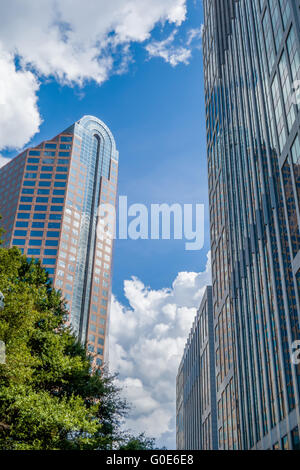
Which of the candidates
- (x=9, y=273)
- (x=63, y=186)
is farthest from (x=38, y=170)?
(x=9, y=273)

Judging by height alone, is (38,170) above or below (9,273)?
above

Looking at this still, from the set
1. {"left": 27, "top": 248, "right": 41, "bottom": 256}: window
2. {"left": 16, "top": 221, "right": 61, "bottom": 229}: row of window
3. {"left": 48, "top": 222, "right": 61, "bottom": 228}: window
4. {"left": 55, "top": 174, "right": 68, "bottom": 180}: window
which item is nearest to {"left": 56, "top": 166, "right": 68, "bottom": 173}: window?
{"left": 55, "top": 174, "right": 68, "bottom": 180}: window

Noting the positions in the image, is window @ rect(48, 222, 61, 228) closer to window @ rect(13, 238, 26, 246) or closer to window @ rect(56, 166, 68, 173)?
window @ rect(13, 238, 26, 246)

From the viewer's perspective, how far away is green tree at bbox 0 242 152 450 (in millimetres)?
23188

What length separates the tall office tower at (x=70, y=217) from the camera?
136 metres

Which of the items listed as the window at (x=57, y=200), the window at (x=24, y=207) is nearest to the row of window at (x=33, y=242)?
the window at (x=24, y=207)

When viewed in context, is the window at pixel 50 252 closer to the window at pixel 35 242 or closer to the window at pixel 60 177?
the window at pixel 35 242

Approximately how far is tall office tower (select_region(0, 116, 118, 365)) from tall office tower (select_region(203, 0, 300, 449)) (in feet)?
194

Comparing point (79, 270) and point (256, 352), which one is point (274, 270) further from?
point (79, 270)

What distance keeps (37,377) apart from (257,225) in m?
40.5

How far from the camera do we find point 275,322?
52.0 m

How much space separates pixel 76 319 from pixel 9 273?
114m

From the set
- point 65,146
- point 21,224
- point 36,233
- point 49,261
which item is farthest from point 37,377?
point 65,146

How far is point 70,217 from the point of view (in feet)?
474
